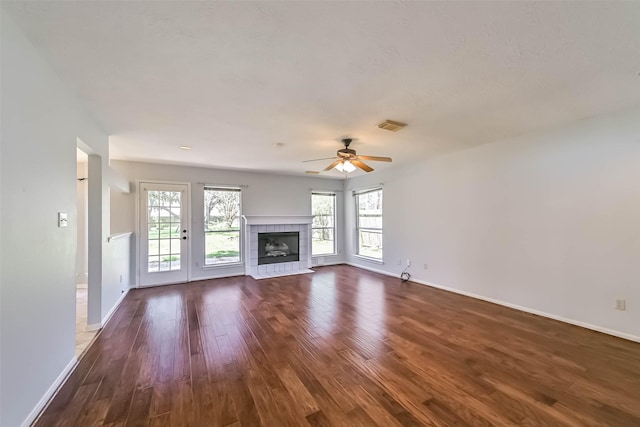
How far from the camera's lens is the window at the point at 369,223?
20.9 feet

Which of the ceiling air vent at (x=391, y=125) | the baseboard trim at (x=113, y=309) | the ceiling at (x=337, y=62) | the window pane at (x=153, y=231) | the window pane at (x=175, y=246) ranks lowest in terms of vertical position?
the baseboard trim at (x=113, y=309)

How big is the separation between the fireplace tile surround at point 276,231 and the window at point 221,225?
0.88 feet

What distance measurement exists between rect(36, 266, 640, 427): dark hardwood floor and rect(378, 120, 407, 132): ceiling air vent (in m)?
2.37

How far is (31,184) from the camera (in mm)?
1681

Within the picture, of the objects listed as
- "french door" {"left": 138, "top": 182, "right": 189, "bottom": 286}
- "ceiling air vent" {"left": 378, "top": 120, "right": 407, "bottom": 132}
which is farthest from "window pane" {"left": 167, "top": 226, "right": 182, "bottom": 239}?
"ceiling air vent" {"left": 378, "top": 120, "right": 407, "bottom": 132}

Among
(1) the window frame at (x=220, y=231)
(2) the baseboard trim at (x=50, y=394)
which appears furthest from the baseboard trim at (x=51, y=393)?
(1) the window frame at (x=220, y=231)

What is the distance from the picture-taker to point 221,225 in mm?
→ 5918

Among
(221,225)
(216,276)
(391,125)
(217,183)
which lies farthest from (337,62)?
(216,276)

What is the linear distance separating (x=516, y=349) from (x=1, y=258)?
12.9 feet

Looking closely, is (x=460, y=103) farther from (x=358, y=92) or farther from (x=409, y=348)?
(x=409, y=348)

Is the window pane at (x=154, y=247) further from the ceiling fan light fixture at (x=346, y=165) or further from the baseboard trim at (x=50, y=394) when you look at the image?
the ceiling fan light fixture at (x=346, y=165)

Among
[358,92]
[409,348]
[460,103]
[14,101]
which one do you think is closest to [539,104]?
[460,103]

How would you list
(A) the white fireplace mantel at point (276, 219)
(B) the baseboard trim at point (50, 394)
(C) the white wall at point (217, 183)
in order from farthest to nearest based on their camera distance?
(A) the white fireplace mantel at point (276, 219), (C) the white wall at point (217, 183), (B) the baseboard trim at point (50, 394)

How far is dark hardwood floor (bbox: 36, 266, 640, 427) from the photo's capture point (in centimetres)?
173
